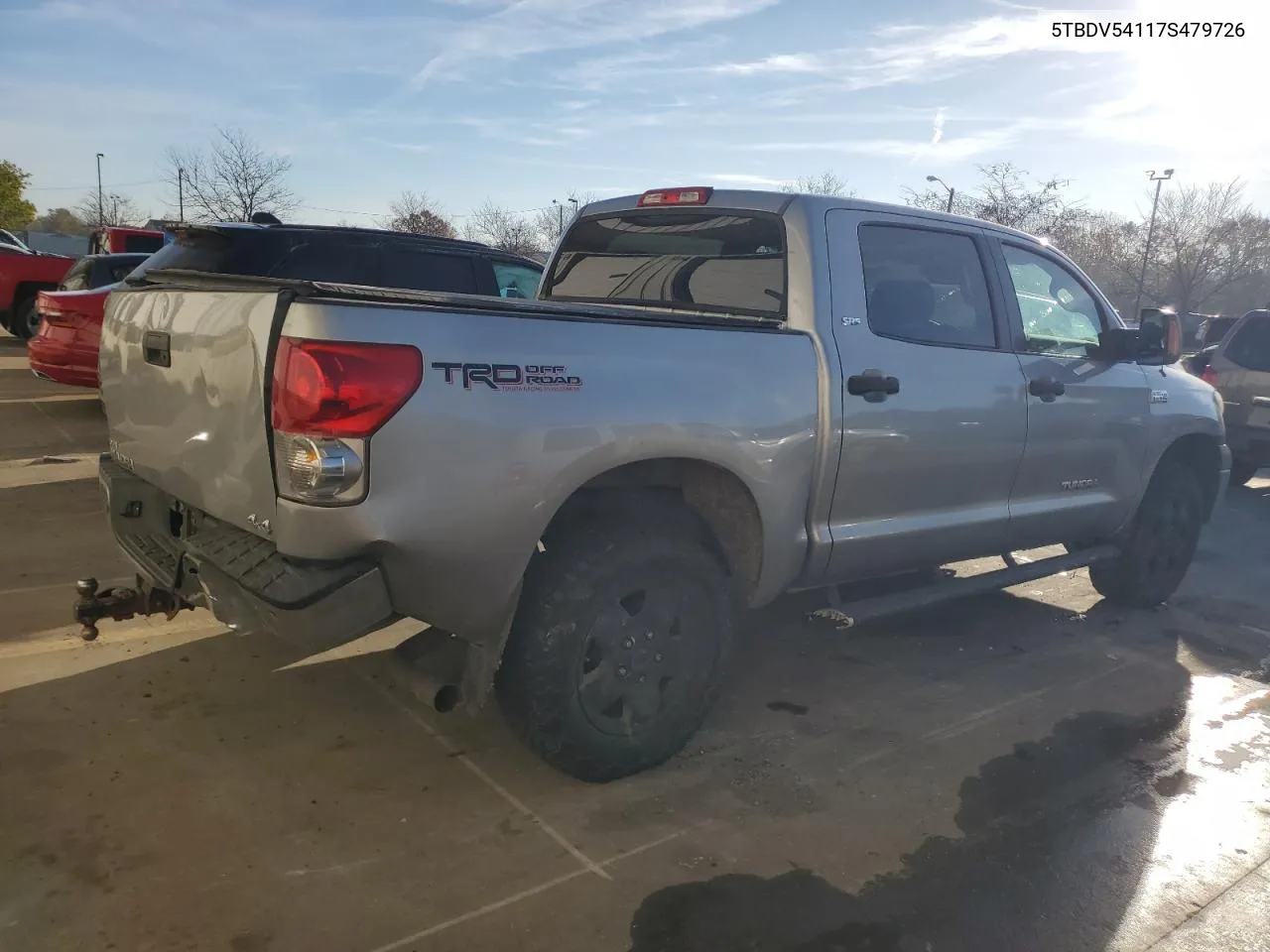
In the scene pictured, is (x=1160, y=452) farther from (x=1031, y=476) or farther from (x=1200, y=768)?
(x=1200, y=768)

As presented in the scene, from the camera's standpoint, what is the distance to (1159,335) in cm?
523

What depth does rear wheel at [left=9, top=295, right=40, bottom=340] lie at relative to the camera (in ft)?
48.0

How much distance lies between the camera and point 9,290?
14500 millimetres

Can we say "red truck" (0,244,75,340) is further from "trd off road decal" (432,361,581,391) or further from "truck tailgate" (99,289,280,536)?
"trd off road decal" (432,361,581,391)

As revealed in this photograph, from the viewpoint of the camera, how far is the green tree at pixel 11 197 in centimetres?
4869

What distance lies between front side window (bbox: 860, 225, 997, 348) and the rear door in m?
6.48

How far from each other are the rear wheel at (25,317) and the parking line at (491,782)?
1351 centimetres

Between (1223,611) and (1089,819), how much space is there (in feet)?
10.9

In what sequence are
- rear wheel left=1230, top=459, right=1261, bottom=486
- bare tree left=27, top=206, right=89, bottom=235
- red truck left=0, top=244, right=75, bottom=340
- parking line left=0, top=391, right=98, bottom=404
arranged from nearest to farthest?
rear wheel left=1230, top=459, right=1261, bottom=486, parking line left=0, top=391, right=98, bottom=404, red truck left=0, top=244, right=75, bottom=340, bare tree left=27, top=206, right=89, bottom=235

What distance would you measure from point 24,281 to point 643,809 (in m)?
15.0

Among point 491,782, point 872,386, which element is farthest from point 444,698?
point 872,386

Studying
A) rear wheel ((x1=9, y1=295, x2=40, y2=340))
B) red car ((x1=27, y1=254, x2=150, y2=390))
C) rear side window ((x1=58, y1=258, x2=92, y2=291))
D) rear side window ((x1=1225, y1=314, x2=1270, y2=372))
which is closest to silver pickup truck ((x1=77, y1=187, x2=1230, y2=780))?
rear side window ((x1=1225, y1=314, x2=1270, y2=372))

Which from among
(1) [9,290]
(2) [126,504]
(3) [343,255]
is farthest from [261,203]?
(2) [126,504]

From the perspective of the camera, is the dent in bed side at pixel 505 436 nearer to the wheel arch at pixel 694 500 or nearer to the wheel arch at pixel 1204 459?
the wheel arch at pixel 694 500
